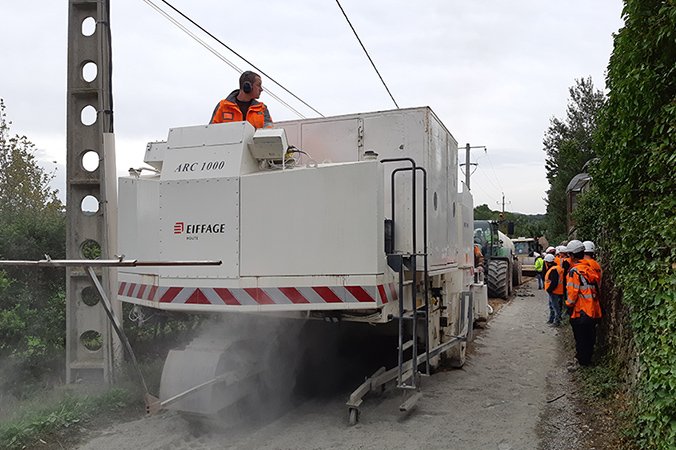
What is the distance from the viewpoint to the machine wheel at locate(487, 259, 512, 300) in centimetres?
1817

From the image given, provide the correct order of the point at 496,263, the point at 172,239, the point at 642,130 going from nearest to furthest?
1. the point at 642,130
2. the point at 172,239
3. the point at 496,263

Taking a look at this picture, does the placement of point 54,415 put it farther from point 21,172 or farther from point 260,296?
point 21,172

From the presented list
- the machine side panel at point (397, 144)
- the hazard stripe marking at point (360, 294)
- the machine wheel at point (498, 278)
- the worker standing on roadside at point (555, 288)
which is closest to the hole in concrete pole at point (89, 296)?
the machine side panel at point (397, 144)

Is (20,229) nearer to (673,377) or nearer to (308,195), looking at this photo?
(308,195)

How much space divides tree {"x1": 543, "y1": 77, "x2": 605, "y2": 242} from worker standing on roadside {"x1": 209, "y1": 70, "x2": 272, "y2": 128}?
36588 millimetres

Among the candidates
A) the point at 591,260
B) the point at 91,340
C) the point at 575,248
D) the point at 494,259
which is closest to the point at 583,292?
the point at 591,260

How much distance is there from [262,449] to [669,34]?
433 cm

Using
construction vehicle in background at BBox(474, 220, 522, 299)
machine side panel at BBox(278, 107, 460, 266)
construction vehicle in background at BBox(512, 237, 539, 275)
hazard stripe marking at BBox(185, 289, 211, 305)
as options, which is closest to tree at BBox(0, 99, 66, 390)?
hazard stripe marking at BBox(185, 289, 211, 305)

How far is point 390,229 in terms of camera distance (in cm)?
557

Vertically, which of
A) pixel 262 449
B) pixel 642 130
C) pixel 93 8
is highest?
pixel 93 8

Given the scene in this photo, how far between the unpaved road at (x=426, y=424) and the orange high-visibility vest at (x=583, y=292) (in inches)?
37.0

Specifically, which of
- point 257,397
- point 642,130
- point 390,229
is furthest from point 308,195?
point 642,130

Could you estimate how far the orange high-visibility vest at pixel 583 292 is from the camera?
24.8 feet

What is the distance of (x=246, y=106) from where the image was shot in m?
6.12
